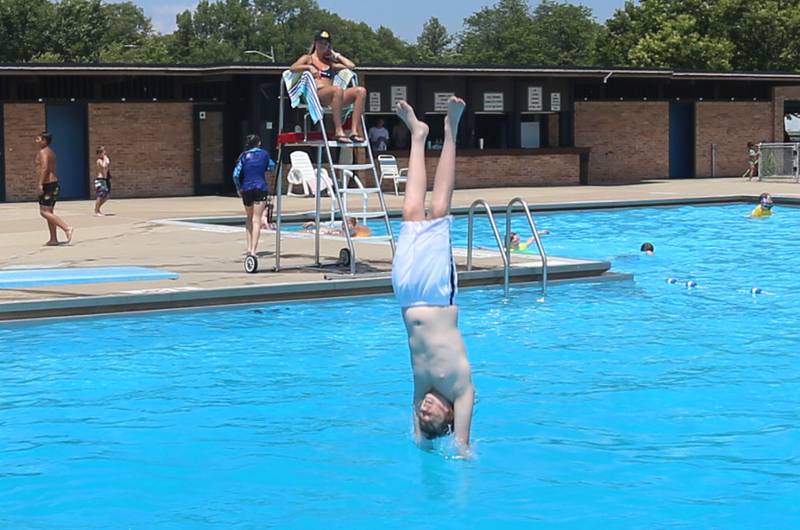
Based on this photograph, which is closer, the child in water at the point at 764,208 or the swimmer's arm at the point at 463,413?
the swimmer's arm at the point at 463,413

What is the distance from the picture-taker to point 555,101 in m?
38.2

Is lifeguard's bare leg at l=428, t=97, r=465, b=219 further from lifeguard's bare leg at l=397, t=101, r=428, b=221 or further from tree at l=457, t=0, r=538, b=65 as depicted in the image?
tree at l=457, t=0, r=538, b=65

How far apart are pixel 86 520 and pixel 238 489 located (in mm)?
1045

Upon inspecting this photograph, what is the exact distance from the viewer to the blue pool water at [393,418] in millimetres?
7934

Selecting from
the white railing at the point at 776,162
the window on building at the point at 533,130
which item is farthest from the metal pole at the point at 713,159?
the window on building at the point at 533,130

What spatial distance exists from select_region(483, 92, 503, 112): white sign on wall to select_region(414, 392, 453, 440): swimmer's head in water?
29918 mm

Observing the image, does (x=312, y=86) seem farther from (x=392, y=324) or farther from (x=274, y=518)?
(x=274, y=518)

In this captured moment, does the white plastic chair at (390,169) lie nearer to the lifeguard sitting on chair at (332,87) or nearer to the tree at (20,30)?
the lifeguard sitting on chair at (332,87)

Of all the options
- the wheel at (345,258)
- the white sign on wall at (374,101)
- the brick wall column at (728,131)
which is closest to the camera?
the wheel at (345,258)

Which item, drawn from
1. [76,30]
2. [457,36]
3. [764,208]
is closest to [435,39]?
[457,36]

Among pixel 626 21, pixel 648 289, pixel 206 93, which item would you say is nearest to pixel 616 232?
pixel 648 289

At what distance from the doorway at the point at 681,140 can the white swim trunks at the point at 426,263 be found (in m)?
34.7

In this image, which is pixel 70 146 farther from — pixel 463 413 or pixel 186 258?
pixel 463 413

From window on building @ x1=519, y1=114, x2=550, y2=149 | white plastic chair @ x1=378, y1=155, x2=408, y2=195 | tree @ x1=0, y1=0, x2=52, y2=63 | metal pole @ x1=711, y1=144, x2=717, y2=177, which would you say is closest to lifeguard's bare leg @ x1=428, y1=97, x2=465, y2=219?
white plastic chair @ x1=378, y1=155, x2=408, y2=195
